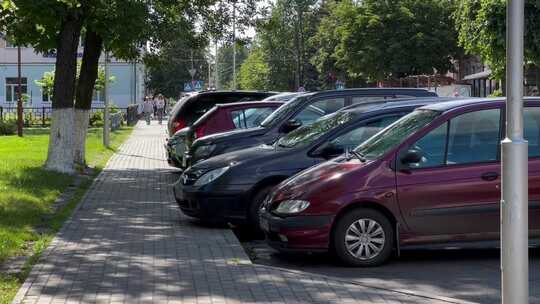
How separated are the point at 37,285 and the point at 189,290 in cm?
132

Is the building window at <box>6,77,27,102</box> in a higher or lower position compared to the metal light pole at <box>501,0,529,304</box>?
higher

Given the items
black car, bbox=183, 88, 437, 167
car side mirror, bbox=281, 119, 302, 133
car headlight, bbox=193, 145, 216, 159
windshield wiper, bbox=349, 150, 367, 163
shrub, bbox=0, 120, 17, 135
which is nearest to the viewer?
windshield wiper, bbox=349, 150, 367, 163

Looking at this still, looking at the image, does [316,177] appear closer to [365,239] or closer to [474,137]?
[365,239]

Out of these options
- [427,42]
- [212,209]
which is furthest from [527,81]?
[212,209]

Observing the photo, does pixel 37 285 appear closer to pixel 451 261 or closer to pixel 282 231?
pixel 282 231

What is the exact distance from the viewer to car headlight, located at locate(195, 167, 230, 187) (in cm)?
1044

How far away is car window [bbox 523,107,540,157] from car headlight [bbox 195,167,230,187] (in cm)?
359

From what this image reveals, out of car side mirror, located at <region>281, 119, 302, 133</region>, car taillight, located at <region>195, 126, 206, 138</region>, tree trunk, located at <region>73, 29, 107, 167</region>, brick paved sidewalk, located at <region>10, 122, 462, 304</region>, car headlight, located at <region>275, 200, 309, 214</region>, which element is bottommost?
brick paved sidewalk, located at <region>10, 122, 462, 304</region>

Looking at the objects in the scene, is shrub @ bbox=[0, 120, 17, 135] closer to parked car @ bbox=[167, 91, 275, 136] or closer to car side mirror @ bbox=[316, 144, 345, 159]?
parked car @ bbox=[167, 91, 275, 136]

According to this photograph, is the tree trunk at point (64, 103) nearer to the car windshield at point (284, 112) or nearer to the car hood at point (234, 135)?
the car hood at point (234, 135)

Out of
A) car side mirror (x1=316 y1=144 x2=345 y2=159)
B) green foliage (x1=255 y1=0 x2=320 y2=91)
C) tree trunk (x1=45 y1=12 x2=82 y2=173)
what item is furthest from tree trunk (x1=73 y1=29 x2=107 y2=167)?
green foliage (x1=255 y1=0 x2=320 y2=91)

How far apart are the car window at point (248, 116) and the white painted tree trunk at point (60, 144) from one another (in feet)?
12.6

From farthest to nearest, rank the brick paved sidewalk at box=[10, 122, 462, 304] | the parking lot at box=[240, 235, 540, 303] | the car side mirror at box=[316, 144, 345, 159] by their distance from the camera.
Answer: the car side mirror at box=[316, 144, 345, 159]
the parking lot at box=[240, 235, 540, 303]
the brick paved sidewalk at box=[10, 122, 462, 304]

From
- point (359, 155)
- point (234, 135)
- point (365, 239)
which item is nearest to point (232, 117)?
point (234, 135)
